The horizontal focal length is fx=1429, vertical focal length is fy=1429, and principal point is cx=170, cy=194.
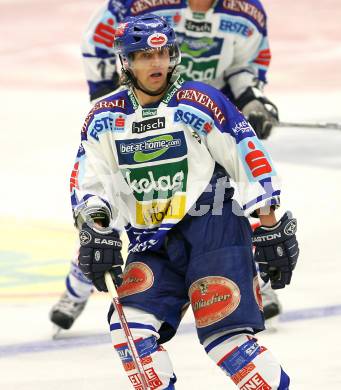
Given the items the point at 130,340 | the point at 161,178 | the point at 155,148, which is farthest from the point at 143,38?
the point at 130,340

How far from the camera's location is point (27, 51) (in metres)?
15.9

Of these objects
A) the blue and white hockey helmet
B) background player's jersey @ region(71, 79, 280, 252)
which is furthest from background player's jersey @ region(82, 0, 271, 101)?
background player's jersey @ region(71, 79, 280, 252)

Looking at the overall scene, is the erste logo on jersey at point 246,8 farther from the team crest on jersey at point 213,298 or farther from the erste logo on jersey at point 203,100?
the team crest on jersey at point 213,298

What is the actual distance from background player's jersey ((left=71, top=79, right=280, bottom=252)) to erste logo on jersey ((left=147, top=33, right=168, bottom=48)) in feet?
0.51

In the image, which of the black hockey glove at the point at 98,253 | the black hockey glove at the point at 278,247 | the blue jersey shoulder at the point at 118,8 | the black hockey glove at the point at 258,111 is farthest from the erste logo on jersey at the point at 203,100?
the blue jersey shoulder at the point at 118,8

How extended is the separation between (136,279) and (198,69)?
223 centimetres

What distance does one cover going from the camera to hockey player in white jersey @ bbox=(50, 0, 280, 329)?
704 centimetres

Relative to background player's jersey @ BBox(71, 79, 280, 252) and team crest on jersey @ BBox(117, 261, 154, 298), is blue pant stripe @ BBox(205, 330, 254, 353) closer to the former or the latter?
team crest on jersey @ BBox(117, 261, 154, 298)

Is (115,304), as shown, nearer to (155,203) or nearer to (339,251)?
(155,203)

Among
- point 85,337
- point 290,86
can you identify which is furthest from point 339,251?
point 290,86

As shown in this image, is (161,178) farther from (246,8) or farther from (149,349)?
(246,8)

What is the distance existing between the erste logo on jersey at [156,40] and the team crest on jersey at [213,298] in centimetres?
85

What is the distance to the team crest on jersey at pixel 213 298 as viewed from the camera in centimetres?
491

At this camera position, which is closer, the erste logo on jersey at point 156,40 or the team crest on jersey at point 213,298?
the team crest on jersey at point 213,298
